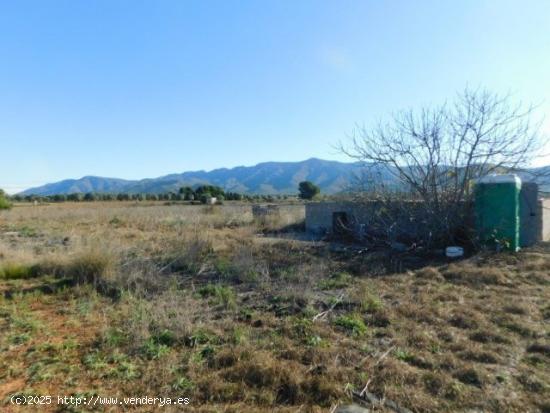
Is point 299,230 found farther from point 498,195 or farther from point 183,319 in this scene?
point 183,319

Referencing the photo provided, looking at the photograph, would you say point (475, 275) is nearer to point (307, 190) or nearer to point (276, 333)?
point (276, 333)

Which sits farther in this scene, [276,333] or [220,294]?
[220,294]

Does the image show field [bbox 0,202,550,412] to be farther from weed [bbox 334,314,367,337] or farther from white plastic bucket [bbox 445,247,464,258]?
white plastic bucket [bbox 445,247,464,258]

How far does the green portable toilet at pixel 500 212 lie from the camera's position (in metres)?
9.12

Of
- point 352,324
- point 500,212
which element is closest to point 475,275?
point 500,212

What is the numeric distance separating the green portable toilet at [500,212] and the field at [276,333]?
37.4 inches

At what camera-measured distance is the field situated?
3.12 metres

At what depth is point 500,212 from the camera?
363 inches

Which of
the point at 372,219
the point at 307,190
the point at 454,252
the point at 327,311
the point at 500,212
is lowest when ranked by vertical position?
the point at 307,190

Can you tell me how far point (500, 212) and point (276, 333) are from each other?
7268 millimetres

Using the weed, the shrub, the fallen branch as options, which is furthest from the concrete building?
the weed

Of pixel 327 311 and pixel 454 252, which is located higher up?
pixel 327 311

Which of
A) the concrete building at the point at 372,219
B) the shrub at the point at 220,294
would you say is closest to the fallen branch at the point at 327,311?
the shrub at the point at 220,294

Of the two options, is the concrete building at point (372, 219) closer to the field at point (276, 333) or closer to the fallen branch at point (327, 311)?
the field at point (276, 333)
